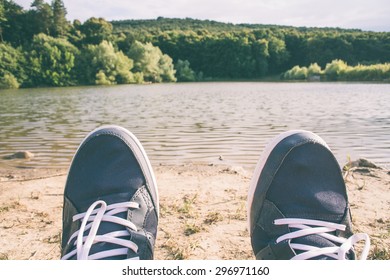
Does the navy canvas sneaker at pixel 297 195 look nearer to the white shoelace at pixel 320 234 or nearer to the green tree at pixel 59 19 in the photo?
the white shoelace at pixel 320 234

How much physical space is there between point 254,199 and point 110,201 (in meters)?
0.72

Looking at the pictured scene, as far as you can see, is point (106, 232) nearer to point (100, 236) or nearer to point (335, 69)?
point (100, 236)

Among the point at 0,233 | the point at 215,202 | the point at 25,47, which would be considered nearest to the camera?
the point at 0,233

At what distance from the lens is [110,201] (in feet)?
6.15

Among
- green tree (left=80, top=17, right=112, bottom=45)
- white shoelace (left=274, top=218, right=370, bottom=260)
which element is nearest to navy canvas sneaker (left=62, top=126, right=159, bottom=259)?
white shoelace (left=274, top=218, right=370, bottom=260)

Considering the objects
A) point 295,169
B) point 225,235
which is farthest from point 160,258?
point 295,169

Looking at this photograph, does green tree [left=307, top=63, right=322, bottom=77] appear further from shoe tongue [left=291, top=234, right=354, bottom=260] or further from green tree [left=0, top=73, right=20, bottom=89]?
shoe tongue [left=291, top=234, right=354, bottom=260]

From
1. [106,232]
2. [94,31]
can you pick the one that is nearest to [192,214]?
[106,232]

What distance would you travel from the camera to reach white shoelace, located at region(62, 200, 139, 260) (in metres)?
1.60

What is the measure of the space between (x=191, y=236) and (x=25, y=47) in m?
36.5

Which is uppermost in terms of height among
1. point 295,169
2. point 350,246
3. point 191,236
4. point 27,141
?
point 295,169
